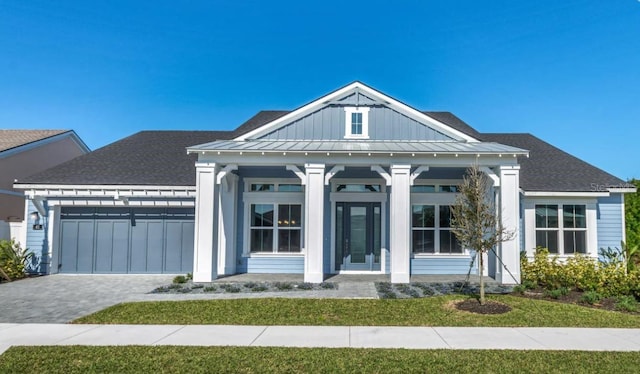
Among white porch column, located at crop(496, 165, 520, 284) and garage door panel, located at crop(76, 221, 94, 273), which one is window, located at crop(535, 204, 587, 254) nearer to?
white porch column, located at crop(496, 165, 520, 284)

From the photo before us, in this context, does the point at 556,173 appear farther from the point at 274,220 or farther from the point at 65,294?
the point at 65,294

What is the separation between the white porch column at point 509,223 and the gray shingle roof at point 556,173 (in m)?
1.56

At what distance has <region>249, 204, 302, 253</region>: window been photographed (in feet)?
43.4

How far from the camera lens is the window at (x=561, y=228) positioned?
41.3 feet

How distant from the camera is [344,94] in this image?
1280 cm

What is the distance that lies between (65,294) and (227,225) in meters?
4.55

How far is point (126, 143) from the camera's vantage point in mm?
16141

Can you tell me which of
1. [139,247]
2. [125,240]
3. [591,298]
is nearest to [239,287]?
[139,247]

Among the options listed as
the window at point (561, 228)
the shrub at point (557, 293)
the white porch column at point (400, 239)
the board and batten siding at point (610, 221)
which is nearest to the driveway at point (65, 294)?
the white porch column at point (400, 239)

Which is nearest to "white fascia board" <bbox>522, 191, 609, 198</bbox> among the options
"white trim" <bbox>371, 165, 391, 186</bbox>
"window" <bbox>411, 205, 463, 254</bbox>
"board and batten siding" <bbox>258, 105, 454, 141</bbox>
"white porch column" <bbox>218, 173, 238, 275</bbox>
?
"window" <bbox>411, 205, 463, 254</bbox>

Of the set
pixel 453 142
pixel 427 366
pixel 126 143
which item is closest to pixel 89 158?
pixel 126 143

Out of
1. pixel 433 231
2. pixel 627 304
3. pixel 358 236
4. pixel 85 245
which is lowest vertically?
pixel 627 304

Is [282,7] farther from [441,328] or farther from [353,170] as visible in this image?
[441,328]

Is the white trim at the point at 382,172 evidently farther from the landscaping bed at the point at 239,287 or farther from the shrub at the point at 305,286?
the shrub at the point at 305,286
